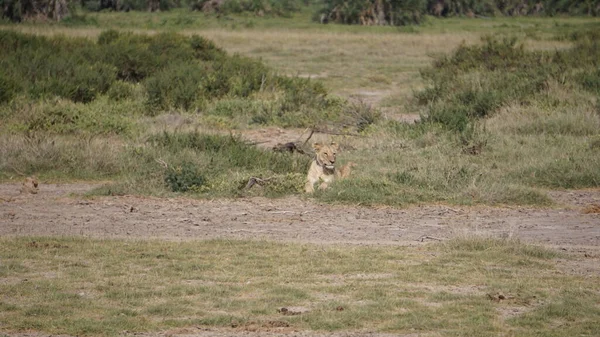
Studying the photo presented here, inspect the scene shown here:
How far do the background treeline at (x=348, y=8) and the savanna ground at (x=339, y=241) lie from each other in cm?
3195

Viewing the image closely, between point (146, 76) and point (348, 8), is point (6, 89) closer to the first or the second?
point (146, 76)

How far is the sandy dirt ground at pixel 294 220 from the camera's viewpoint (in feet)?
34.6

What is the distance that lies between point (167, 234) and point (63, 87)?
1044 centimetres

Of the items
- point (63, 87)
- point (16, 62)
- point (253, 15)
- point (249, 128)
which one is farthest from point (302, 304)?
point (253, 15)

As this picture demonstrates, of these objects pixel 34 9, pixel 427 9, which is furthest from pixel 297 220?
pixel 427 9

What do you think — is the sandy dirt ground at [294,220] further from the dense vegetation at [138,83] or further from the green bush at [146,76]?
the green bush at [146,76]

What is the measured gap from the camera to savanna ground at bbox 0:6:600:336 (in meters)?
7.42

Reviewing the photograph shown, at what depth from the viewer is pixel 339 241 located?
10375 millimetres

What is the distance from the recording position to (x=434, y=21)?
59.9 m

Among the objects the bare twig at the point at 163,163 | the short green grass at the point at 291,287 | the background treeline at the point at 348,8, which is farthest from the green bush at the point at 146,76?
the background treeline at the point at 348,8

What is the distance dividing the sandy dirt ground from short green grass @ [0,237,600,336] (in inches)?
25.4

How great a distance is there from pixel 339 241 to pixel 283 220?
50.6 inches

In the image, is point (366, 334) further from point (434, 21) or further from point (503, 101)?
point (434, 21)

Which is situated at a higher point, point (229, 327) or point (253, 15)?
Answer: point (229, 327)
